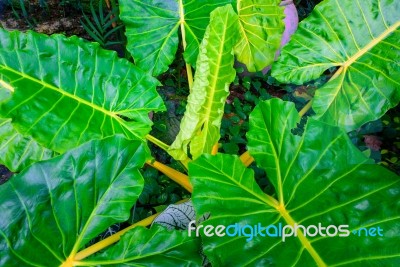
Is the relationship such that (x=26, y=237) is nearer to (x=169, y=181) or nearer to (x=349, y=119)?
(x=169, y=181)

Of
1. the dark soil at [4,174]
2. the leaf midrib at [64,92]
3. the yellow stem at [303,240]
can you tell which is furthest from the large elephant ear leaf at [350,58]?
the dark soil at [4,174]

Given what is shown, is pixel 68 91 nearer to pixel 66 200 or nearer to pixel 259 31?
pixel 66 200

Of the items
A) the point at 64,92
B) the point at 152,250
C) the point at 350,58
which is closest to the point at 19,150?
the point at 64,92

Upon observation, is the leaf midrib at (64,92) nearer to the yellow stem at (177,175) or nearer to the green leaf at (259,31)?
the yellow stem at (177,175)

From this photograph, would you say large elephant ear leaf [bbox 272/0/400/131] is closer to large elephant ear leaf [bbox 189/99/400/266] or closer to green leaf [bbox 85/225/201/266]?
large elephant ear leaf [bbox 189/99/400/266]

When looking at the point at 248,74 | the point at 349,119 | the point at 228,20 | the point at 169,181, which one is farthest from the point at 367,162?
the point at 248,74

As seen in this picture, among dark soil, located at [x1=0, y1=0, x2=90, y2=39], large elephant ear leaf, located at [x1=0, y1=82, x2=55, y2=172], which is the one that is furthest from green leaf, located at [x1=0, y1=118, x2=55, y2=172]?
dark soil, located at [x1=0, y1=0, x2=90, y2=39]

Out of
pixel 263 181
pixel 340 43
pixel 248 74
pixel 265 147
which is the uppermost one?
pixel 340 43
